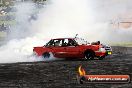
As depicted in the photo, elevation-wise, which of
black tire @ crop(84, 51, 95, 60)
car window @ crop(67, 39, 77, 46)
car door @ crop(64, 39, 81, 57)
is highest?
car window @ crop(67, 39, 77, 46)

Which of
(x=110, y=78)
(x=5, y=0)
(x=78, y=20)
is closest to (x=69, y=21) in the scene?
(x=78, y=20)

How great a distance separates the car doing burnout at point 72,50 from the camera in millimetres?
26469

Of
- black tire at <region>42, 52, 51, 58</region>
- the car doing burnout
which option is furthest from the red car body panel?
black tire at <region>42, 52, 51, 58</region>

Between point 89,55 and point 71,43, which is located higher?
point 71,43

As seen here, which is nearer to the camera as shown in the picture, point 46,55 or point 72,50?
point 72,50

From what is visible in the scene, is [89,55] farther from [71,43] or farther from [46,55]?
[46,55]

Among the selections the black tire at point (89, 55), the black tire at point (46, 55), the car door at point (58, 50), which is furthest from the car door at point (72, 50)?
the black tire at point (46, 55)

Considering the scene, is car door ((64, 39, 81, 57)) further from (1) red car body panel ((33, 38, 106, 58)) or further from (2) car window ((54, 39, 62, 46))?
(2) car window ((54, 39, 62, 46))

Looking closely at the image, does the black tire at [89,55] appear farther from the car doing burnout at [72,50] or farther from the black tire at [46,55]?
the black tire at [46,55]

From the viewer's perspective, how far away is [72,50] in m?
26.8

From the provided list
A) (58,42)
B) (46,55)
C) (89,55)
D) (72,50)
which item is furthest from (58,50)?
(89,55)

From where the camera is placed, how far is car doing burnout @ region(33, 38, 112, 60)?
26.5 meters

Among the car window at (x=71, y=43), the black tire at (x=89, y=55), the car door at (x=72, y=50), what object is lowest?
the black tire at (x=89, y=55)

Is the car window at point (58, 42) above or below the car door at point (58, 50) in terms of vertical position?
above
